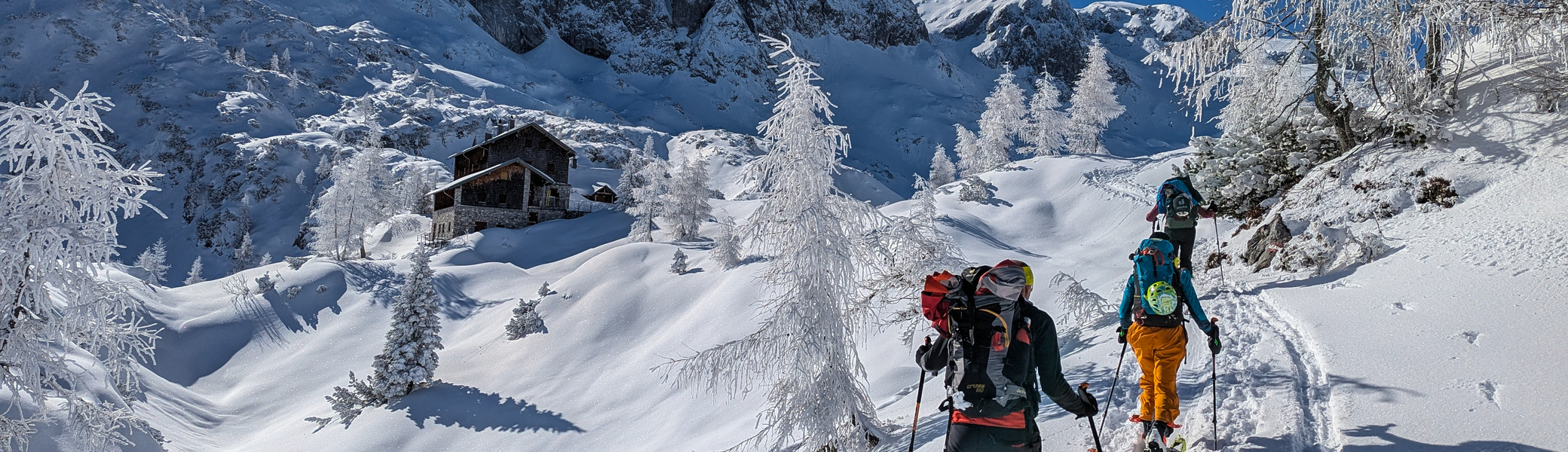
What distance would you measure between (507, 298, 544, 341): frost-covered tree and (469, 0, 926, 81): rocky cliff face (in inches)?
3950

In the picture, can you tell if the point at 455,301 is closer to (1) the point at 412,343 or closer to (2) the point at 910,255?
(1) the point at 412,343

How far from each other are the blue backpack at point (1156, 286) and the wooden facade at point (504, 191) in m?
43.4

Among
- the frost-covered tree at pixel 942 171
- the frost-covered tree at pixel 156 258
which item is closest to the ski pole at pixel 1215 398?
the frost-covered tree at pixel 942 171

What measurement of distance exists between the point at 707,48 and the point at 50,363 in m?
120

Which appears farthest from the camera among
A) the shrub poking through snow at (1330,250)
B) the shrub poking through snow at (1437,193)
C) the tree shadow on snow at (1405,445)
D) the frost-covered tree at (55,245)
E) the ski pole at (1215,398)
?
the shrub poking through snow at (1437,193)

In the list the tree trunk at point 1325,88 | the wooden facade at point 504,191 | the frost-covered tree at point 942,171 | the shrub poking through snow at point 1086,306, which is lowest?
the shrub poking through snow at point 1086,306

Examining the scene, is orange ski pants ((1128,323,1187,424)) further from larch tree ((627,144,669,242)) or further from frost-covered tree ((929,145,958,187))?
frost-covered tree ((929,145,958,187))

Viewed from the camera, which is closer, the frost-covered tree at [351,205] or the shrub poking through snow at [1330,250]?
the shrub poking through snow at [1330,250]

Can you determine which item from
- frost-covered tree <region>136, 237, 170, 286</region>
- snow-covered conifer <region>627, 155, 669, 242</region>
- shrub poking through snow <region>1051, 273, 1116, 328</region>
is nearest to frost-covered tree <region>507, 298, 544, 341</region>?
snow-covered conifer <region>627, 155, 669, 242</region>

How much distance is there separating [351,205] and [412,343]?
25925 millimetres

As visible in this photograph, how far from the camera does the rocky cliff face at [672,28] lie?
12056 centimetres

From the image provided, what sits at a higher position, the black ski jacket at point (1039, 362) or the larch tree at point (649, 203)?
the larch tree at point (649, 203)

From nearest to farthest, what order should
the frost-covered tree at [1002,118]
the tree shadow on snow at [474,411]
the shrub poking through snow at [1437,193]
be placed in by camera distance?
the shrub poking through snow at [1437,193] → the tree shadow on snow at [474,411] → the frost-covered tree at [1002,118]

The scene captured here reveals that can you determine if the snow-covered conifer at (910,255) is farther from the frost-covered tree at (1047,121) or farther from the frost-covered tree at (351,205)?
the frost-covered tree at (1047,121)
